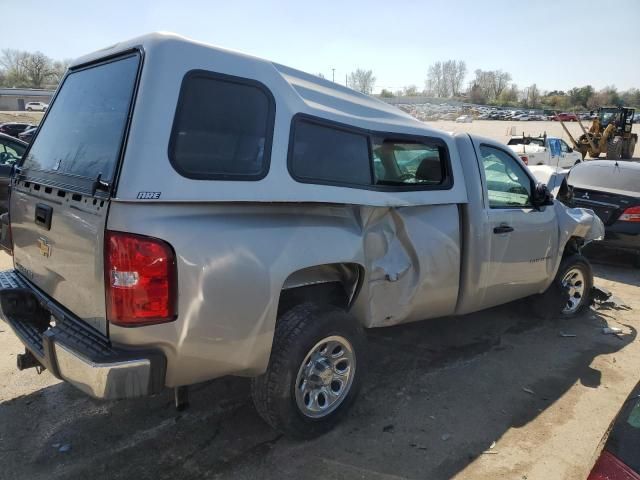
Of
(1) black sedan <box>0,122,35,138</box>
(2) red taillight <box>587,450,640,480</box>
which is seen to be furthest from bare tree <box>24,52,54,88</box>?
(2) red taillight <box>587,450,640,480</box>

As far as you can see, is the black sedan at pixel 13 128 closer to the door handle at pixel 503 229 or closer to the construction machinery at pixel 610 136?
the door handle at pixel 503 229

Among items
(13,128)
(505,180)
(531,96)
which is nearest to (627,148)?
(505,180)

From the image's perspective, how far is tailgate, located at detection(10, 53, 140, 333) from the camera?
2.46 meters

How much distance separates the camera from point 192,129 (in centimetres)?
250

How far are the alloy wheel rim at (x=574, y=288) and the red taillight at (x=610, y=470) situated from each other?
4.01 metres

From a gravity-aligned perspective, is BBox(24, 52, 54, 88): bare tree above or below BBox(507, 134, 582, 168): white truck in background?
above

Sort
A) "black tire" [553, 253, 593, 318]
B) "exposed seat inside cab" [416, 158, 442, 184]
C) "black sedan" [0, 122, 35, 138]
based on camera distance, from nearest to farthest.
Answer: "exposed seat inside cab" [416, 158, 442, 184] → "black tire" [553, 253, 593, 318] → "black sedan" [0, 122, 35, 138]

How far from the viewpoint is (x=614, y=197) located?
7.59 m

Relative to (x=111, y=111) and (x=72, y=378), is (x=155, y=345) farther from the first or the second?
(x=111, y=111)

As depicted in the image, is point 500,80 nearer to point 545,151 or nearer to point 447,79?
point 447,79

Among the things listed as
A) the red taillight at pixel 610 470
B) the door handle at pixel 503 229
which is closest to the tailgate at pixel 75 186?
the red taillight at pixel 610 470

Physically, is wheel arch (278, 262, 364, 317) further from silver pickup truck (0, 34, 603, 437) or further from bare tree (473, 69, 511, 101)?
bare tree (473, 69, 511, 101)

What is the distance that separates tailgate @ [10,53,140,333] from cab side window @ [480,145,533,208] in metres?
2.93

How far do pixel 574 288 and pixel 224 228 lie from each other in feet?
14.9
